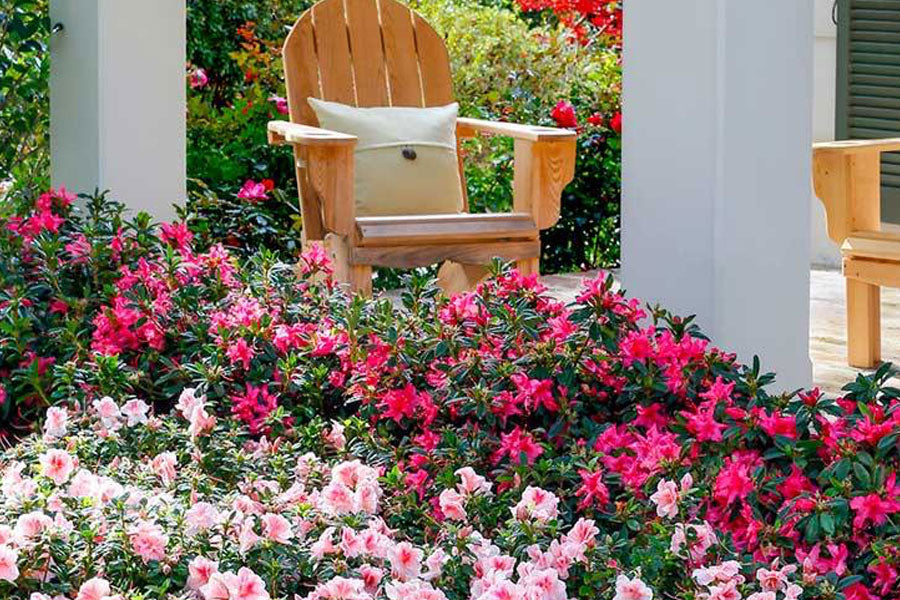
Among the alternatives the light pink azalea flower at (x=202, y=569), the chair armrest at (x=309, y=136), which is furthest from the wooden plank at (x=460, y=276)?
the light pink azalea flower at (x=202, y=569)

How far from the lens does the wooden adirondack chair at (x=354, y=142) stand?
4.12m

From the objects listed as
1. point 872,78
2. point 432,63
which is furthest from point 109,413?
point 872,78

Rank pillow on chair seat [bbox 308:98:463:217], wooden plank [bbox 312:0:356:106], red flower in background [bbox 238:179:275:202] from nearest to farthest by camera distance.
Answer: pillow on chair seat [bbox 308:98:463:217], wooden plank [bbox 312:0:356:106], red flower in background [bbox 238:179:275:202]

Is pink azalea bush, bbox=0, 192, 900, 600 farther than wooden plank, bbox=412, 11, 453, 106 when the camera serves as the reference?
No

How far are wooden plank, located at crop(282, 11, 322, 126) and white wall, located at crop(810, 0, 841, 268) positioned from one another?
9.10 ft

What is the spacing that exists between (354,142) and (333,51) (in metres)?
0.75

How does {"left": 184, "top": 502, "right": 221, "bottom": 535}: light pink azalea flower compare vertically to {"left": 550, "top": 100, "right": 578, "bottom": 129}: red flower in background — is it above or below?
below

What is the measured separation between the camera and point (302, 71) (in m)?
4.69

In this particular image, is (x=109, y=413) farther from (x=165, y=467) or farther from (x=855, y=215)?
(x=855, y=215)

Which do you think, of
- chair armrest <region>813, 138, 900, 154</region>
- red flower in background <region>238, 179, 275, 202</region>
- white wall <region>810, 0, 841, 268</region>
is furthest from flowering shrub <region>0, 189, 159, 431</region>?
white wall <region>810, 0, 841, 268</region>

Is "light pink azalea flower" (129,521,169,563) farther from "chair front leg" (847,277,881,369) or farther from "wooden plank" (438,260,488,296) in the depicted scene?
"chair front leg" (847,277,881,369)

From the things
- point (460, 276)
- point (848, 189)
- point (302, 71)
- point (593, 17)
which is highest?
point (593, 17)

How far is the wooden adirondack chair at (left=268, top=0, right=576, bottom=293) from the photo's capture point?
13.5 ft

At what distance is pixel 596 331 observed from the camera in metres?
2.42
